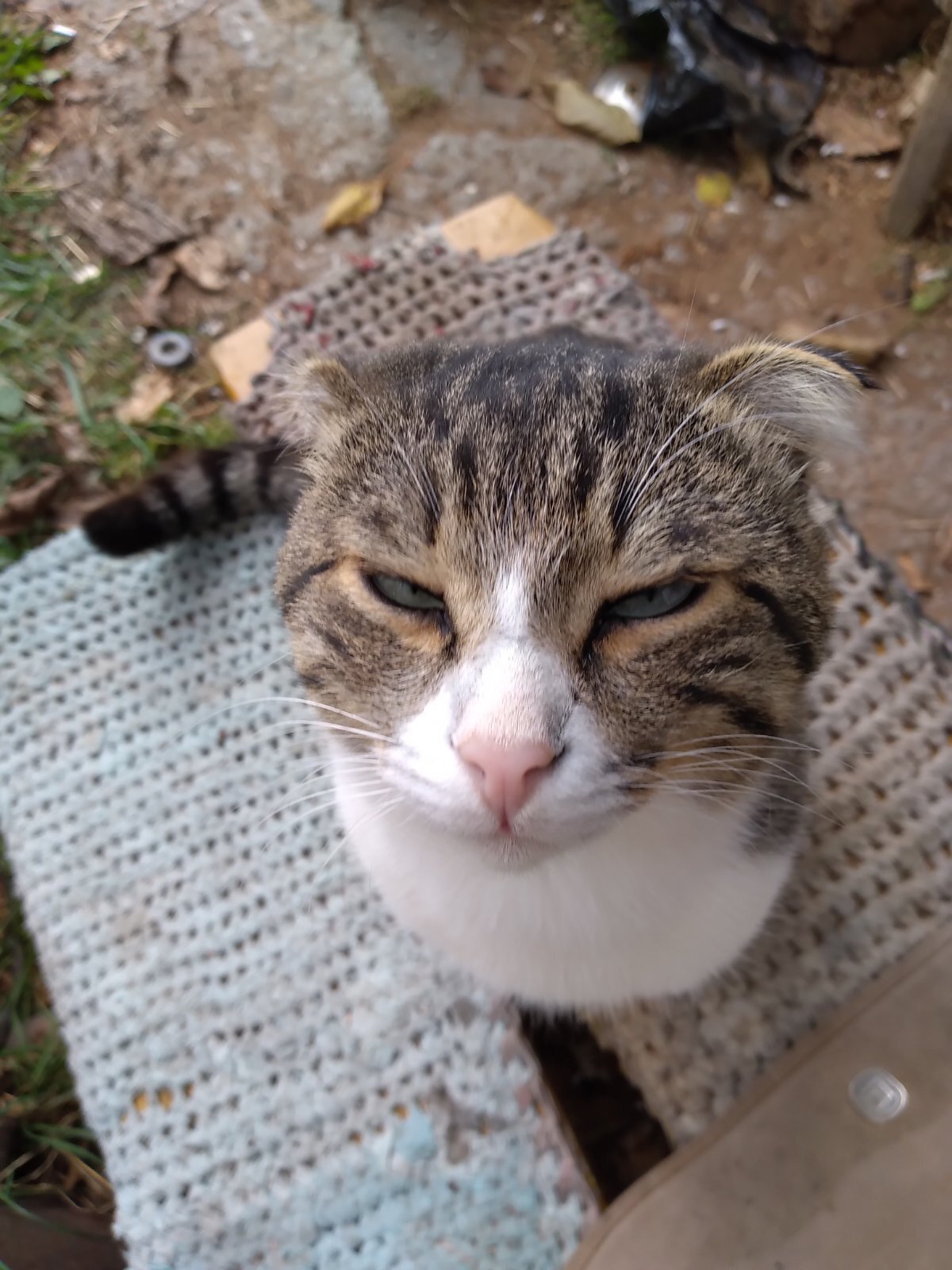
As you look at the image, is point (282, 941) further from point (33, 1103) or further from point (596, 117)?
point (596, 117)

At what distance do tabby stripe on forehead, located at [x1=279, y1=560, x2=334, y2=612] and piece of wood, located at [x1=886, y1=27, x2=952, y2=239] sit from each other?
6.76 feet

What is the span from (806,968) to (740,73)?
7.37ft

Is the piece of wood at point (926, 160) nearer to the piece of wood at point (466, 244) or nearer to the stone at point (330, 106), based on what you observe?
the piece of wood at point (466, 244)

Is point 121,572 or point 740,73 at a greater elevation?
point 740,73

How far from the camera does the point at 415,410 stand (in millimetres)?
994

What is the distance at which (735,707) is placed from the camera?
3.15ft

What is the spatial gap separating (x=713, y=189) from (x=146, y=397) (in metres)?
1.62

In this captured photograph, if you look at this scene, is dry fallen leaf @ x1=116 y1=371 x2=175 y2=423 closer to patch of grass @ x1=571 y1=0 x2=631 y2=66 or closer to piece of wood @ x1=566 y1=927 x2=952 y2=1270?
patch of grass @ x1=571 y1=0 x2=631 y2=66

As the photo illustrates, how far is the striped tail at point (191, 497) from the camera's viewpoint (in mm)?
1628

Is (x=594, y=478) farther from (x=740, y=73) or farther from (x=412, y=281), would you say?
(x=740, y=73)

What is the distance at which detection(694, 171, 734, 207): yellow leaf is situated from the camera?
254cm

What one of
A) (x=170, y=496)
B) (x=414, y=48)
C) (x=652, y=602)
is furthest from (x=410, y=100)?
(x=652, y=602)

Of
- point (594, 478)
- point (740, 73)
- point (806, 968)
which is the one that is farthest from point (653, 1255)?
point (740, 73)

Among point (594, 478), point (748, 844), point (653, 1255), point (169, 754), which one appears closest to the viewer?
point (594, 478)
